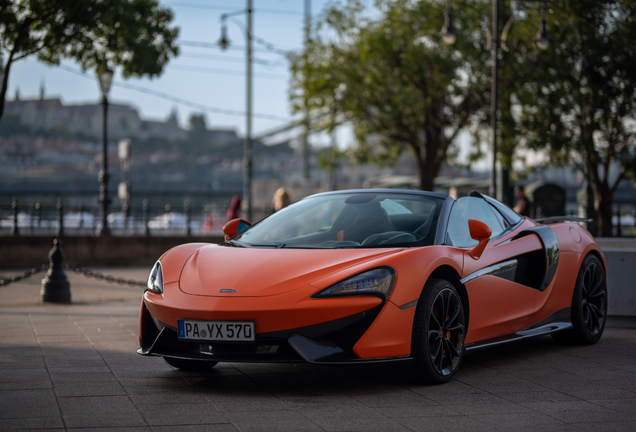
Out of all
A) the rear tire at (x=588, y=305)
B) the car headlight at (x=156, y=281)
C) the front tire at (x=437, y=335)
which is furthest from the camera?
the rear tire at (x=588, y=305)

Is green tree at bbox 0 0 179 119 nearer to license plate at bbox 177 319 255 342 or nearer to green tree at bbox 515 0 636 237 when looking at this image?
license plate at bbox 177 319 255 342

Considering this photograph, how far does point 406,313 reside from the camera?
4156mm

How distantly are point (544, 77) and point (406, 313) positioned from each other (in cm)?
2068

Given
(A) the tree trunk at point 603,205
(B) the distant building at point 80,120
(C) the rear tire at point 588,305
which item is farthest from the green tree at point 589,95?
(B) the distant building at point 80,120

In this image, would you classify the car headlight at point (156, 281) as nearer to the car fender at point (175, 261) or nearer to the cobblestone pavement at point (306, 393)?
the car fender at point (175, 261)

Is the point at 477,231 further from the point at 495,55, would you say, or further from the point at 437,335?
the point at 495,55

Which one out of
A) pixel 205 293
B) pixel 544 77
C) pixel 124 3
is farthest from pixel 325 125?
pixel 205 293

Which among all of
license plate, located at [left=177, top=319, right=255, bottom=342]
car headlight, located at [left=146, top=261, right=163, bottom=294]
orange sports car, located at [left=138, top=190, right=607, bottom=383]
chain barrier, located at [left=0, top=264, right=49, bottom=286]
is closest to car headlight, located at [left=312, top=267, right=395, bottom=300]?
orange sports car, located at [left=138, top=190, right=607, bottom=383]

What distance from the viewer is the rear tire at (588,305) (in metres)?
5.99

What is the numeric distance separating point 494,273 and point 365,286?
135 cm

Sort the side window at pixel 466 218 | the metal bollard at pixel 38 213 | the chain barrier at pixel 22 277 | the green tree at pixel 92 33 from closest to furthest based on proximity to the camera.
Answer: the side window at pixel 466 218, the chain barrier at pixel 22 277, the green tree at pixel 92 33, the metal bollard at pixel 38 213

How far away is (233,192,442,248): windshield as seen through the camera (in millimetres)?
4777

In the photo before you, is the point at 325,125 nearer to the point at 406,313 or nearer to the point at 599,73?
the point at 599,73

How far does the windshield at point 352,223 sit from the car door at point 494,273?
0.22 metres
